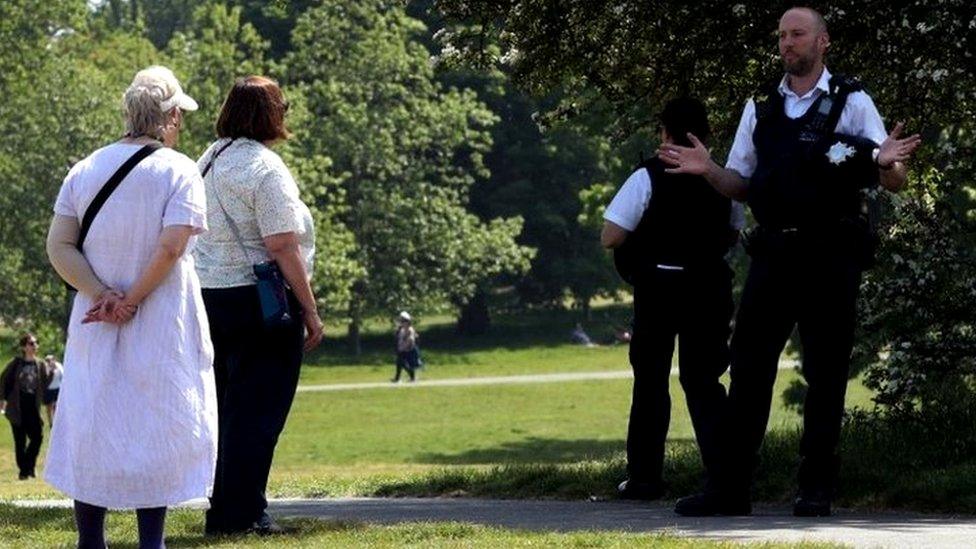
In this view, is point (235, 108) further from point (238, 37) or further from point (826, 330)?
point (238, 37)

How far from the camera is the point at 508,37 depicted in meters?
13.0

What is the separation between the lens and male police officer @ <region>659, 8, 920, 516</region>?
876 cm

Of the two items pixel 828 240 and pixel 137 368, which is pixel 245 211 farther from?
pixel 828 240

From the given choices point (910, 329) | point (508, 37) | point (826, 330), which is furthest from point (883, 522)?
point (508, 37)

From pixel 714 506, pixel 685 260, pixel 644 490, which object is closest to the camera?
pixel 714 506

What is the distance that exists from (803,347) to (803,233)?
0.54 m

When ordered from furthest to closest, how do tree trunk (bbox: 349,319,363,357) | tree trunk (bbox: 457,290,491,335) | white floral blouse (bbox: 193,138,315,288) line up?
tree trunk (bbox: 457,290,491,335) → tree trunk (bbox: 349,319,363,357) → white floral blouse (bbox: 193,138,315,288)

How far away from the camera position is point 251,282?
8.69m

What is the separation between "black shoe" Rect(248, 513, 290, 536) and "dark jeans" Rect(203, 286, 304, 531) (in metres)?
0.03

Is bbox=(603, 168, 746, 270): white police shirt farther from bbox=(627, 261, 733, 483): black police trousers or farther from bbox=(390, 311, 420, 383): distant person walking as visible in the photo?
bbox=(390, 311, 420, 383): distant person walking

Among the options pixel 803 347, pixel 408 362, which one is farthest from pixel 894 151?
pixel 408 362

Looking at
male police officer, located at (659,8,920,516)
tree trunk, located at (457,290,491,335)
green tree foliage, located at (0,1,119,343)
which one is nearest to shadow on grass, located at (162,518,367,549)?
male police officer, located at (659,8,920,516)

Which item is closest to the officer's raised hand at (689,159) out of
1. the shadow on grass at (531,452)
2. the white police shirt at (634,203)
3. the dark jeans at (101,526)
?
the white police shirt at (634,203)

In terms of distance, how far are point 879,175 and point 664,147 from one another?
98 cm
